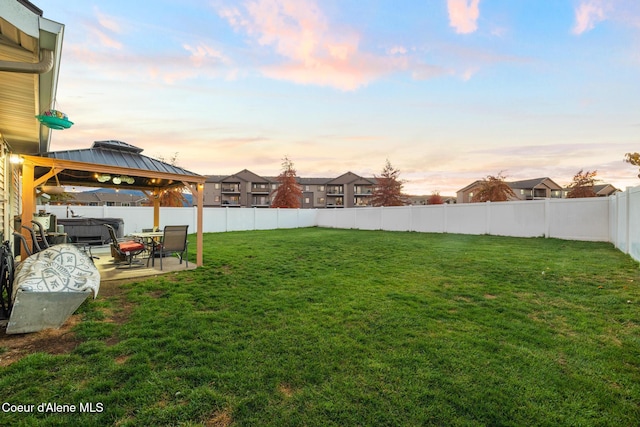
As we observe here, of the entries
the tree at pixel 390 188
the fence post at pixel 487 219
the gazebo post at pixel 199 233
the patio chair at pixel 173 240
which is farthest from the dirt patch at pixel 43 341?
the tree at pixel 390 188

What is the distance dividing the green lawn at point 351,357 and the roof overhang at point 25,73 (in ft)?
10.5

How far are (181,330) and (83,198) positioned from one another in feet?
245

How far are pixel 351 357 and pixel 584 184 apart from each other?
44.3 metres

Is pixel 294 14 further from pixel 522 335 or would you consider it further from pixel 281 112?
pixel 522 335

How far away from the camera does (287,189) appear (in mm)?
44125

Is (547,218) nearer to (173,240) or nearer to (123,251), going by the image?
(173,240)

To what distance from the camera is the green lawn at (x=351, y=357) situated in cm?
217

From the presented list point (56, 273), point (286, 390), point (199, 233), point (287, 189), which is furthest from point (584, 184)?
point (56, 273)

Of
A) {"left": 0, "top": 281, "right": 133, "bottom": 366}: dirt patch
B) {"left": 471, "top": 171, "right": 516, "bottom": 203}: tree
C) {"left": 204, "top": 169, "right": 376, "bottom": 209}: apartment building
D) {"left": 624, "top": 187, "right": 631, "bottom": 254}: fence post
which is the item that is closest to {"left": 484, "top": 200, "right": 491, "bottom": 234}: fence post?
{"left": 624, "top": 187, "right": 631, "bottom": 254}: fence post

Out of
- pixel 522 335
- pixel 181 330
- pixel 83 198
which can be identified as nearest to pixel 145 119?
pixel 181 330

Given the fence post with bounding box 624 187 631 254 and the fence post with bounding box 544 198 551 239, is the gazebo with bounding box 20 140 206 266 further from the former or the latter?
the fence post with bounding box 544 198 551 239

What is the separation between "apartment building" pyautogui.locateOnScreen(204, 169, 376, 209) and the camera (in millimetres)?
59500

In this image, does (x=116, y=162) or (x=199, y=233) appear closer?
(x=116, y=162)

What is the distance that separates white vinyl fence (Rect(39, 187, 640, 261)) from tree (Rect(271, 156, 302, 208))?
16.0 metres
